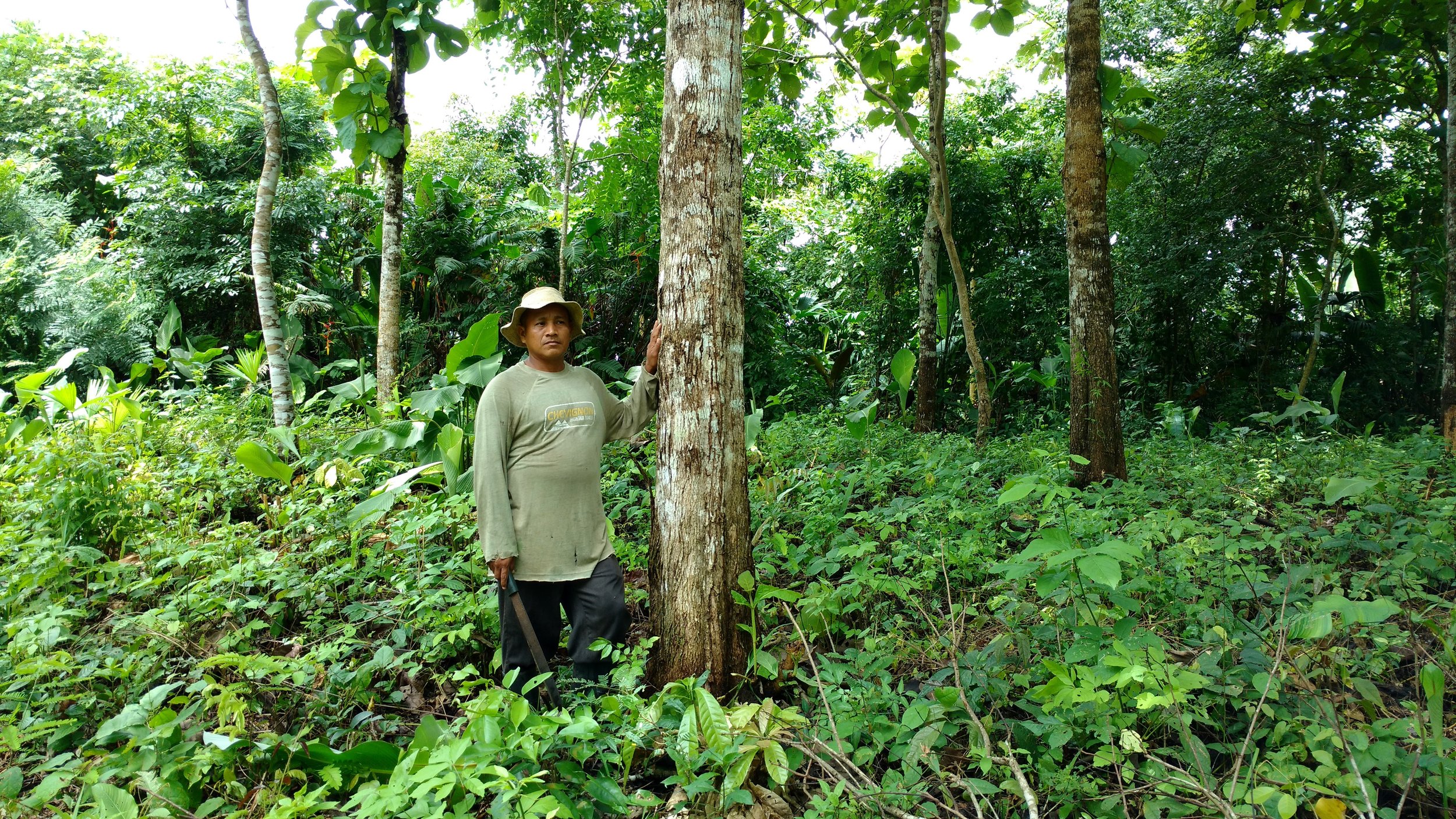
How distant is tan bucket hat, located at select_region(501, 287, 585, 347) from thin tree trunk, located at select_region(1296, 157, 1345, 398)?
687cm

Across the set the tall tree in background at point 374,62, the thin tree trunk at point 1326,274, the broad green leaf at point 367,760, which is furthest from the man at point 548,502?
the thin tree trunk at point 1326,274

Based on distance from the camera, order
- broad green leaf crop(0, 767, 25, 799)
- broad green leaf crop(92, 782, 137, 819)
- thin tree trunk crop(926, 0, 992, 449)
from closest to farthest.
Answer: broad green leaf crop(92, 782, 137, 819), broad green leaf crop(0, 767, 25, 799), thin tree trunk crop(926, 0, 992, 449)

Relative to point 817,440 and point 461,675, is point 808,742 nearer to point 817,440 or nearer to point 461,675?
point 461,675

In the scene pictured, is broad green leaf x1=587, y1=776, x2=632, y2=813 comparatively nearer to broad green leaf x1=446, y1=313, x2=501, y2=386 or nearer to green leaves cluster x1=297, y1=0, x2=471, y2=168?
broad green leaf x1=446, y1=313, x2=501, y2=386

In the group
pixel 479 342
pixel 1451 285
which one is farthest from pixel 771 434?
pixel 1451 285

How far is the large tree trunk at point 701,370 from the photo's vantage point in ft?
8.64

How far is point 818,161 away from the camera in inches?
582

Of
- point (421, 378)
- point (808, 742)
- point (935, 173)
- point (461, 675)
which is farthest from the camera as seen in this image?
point (421, 378)

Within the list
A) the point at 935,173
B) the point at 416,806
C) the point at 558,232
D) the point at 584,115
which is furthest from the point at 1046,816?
the point at 558,232

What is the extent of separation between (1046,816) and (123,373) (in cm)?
986

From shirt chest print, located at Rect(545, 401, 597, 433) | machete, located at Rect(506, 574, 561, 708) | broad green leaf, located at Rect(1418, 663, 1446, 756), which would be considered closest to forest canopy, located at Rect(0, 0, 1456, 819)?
broad green leaf, located at Rect(1418, 663, 1446, 756)

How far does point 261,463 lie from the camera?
4230 mm

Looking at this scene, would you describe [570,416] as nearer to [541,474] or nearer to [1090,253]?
[541,474]

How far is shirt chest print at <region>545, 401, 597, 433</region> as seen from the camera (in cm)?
296
